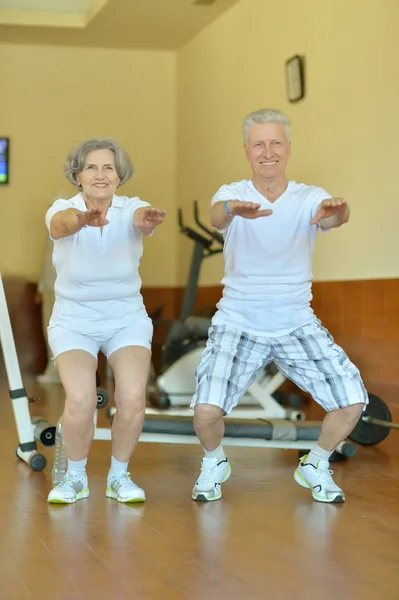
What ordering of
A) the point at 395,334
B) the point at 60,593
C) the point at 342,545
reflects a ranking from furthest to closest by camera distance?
1. the point at 395,334
2. the point at 342,545
3. the point at 60,593

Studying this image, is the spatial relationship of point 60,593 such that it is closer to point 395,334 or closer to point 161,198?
point 395,334

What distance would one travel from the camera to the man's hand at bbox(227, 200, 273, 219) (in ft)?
9.66

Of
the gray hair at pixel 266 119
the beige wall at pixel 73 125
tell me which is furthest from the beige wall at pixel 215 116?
the gray hair at pixel 266 119

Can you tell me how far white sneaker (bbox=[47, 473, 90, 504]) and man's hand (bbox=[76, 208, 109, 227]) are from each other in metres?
0.94

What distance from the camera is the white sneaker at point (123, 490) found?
10.6 feet

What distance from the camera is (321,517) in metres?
3.06

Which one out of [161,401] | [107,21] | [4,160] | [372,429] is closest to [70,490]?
[372,429]

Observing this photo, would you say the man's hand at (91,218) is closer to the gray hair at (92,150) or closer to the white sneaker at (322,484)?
the gray hair at (92,150)

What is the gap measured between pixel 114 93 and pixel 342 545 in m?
7.61

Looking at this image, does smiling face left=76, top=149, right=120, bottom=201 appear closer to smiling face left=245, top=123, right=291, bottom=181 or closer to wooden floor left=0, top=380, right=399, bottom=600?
smiling face left=245, top=123, right=291, bottom=181

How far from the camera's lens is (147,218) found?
10.2ft

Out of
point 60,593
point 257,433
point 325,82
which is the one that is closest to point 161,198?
point 325,82

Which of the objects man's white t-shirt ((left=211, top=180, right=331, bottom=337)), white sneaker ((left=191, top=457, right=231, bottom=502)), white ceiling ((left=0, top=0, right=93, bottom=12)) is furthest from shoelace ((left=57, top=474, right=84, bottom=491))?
white ceiling ((left=0, top=0, right=93, bottom=12))

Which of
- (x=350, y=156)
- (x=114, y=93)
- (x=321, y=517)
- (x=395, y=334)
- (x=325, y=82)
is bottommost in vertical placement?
(x=321, y=517)
